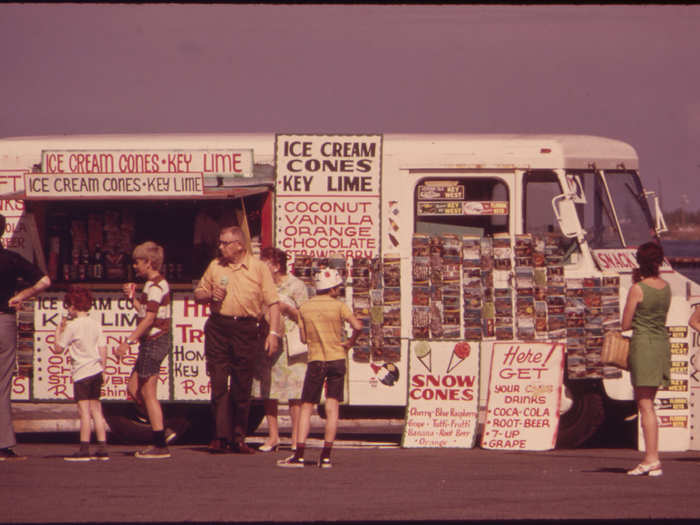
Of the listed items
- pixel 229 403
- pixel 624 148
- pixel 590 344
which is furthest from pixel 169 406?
pixel 624 148

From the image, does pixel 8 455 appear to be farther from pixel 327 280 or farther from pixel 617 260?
pixel 617 260

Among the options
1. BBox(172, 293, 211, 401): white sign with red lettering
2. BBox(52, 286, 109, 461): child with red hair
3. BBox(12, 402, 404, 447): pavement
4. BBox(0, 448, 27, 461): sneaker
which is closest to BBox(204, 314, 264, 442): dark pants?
BBox(172, 293, 211, 401): white sign with red lettering

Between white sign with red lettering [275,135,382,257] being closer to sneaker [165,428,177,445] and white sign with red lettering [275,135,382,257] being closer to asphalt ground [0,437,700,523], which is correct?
asphalt ground [0,437,700,523]

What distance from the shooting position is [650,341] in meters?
10.3

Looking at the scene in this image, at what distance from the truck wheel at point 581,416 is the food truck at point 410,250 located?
1 centimetres

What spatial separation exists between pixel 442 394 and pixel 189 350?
2203 millimetres

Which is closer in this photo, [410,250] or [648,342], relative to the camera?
[648,342]

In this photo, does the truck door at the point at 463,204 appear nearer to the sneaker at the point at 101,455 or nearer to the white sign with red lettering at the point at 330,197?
the white sign with red lettering at the point at 330,197

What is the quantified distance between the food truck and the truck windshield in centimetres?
2

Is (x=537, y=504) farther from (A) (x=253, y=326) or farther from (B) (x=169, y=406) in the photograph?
(B) (x=169, y=406)

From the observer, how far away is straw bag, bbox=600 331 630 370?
10.5 metres

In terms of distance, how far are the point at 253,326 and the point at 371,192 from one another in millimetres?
1615

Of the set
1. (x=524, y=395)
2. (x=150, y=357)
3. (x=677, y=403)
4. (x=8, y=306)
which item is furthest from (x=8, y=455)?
(x=677, y=403)

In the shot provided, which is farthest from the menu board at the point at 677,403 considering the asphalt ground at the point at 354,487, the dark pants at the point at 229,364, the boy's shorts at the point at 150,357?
the boy's shorts at the point at 150,357
